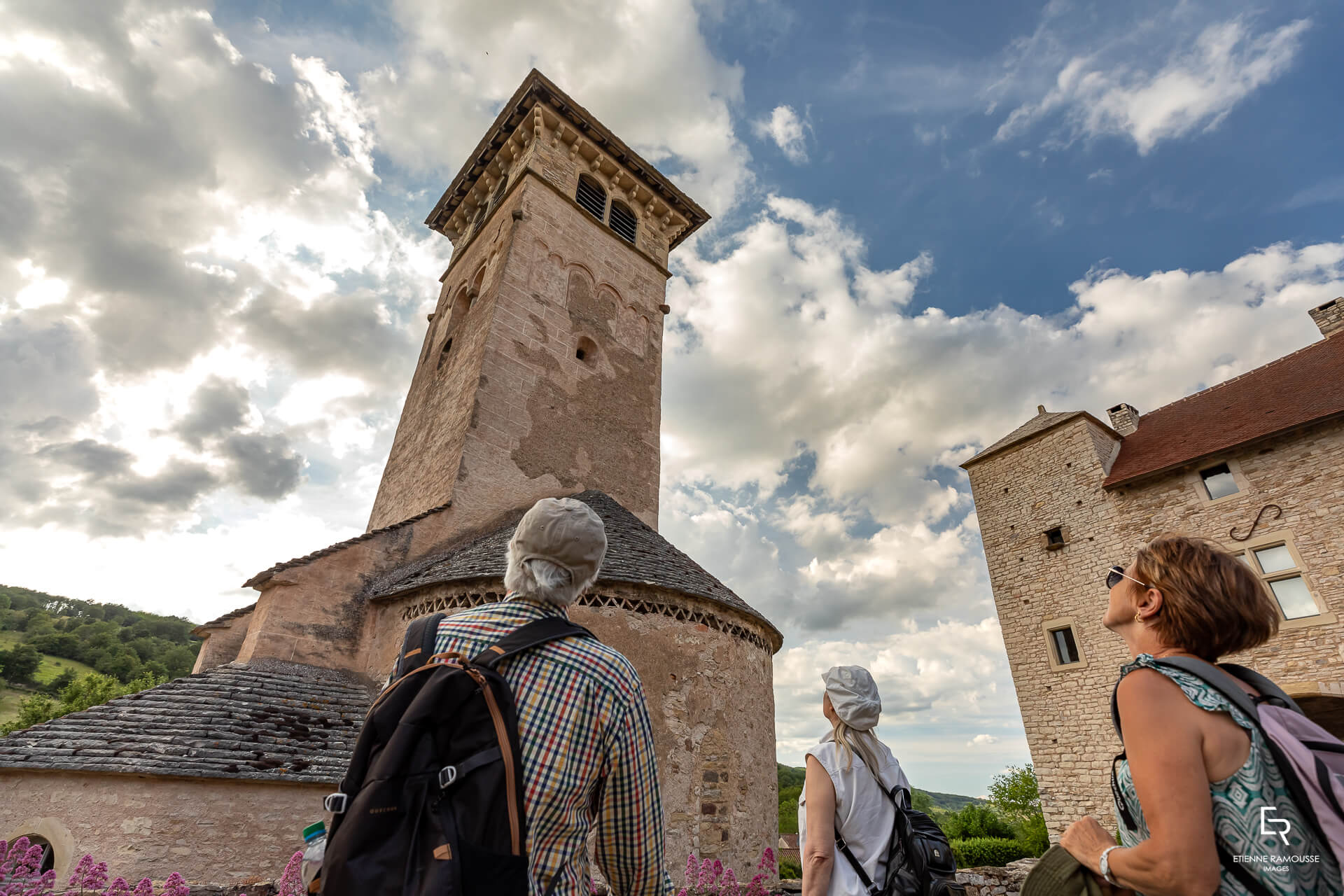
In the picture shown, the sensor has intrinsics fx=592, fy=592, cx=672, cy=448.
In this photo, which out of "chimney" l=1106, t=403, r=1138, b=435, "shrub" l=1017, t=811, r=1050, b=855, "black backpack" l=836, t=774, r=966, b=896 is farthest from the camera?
"chimney" l=1106, t=403, r=1138, b=435

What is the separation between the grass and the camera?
44.8 m

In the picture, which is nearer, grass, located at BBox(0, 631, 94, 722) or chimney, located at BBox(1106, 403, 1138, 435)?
chimney, located at BBox(1106, 403, 1138, 435)

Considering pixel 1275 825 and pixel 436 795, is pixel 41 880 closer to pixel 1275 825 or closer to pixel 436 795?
pixel 436 795

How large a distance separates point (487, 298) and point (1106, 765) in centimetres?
1700

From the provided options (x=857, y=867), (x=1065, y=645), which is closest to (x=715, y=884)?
(x=857, y=867)

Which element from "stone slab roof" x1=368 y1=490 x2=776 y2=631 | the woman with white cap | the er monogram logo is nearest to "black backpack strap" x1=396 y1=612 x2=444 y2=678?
the woman with white cap

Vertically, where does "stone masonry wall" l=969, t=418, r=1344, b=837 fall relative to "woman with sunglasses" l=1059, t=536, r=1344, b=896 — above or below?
above

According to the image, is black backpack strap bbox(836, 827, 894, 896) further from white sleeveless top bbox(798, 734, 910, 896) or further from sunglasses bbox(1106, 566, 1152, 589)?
sunglasses bbox(1106, 566, 1152, 589)

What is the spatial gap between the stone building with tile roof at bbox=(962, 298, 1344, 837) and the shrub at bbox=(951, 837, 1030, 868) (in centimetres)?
223

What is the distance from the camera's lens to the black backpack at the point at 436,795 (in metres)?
1.31

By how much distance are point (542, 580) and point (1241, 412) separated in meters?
18.8

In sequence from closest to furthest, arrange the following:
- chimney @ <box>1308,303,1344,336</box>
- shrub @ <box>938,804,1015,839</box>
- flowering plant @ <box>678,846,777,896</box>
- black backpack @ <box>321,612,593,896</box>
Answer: black backpack @ <box>321,612,593,896</box>, flowering plant @ <box>678,846,777,896</box>, chimney @ <box>1308,303,1344,336</box>, shrub @ <box>938,804,1015,839</box>

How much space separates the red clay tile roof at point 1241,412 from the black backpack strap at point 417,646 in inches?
672

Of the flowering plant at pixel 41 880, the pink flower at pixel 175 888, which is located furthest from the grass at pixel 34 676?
the pink flower at pixel 175 888
